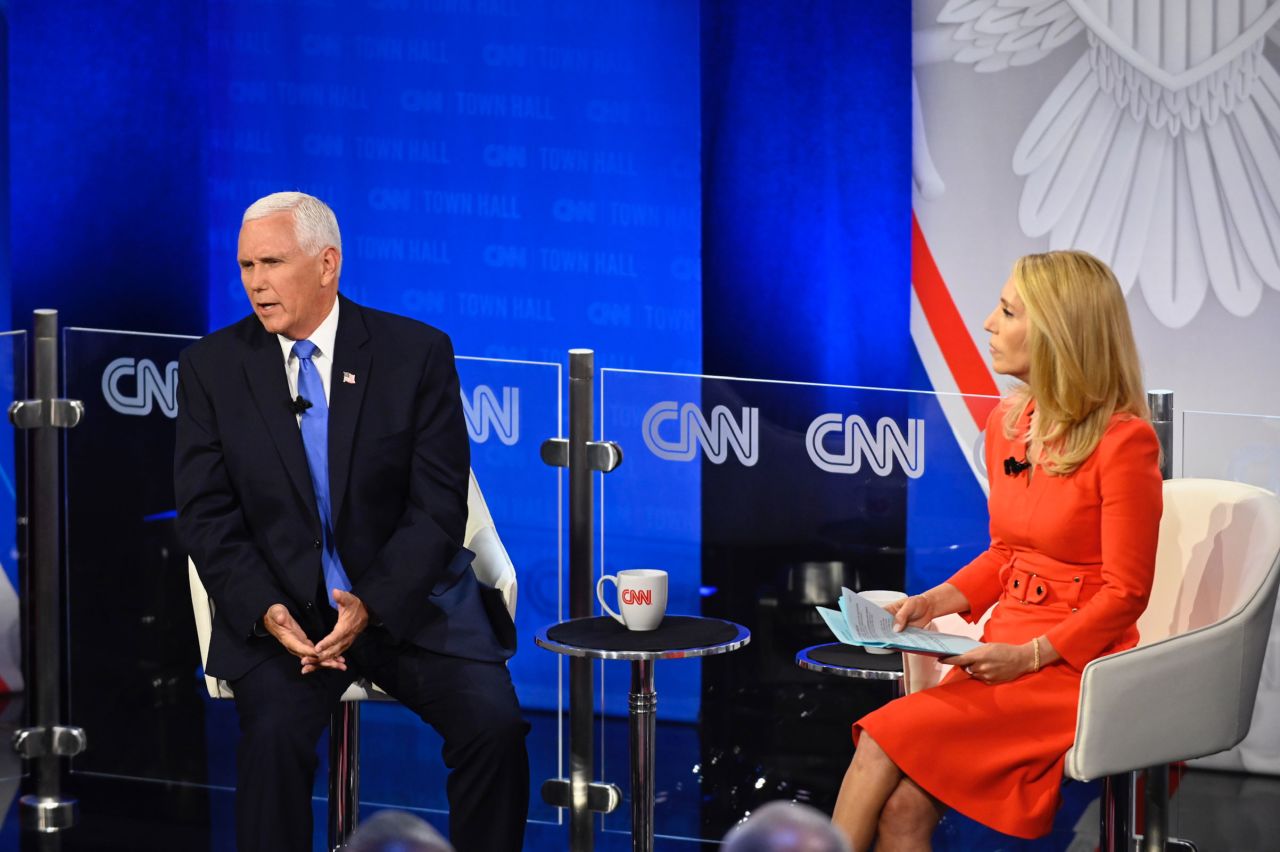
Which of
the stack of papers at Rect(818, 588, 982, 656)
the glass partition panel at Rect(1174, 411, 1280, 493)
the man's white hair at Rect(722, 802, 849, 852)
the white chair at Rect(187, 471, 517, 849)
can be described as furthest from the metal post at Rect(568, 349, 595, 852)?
the man's white hair at Rect(722, 802, 849, 852)

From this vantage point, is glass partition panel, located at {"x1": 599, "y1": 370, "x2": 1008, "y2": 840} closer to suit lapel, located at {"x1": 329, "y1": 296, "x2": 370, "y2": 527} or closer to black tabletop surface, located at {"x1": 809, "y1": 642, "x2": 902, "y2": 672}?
black tabletop surface, located at {"x1": 809, "y1": 642, "x2": 902, "y2": 672}

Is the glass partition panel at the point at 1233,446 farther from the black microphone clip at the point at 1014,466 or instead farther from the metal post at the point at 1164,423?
the black microphone clip at the point at 1014,466

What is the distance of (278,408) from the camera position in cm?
310

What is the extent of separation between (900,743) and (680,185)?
2566 mm

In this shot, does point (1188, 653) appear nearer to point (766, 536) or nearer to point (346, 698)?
point (766, 536)

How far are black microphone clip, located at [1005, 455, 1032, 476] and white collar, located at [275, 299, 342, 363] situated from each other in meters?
1.27

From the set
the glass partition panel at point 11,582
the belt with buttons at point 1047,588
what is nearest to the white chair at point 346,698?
the belt with buttons at point 1047,588

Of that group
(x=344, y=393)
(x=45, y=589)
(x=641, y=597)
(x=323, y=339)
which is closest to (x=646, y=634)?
(x=641, y=597)

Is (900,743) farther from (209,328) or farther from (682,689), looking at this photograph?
(209,328)

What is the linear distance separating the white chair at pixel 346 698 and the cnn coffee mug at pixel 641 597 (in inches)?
8.7

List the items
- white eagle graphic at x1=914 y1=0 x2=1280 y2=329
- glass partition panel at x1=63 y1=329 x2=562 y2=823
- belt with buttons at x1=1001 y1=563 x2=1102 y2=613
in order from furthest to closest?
white eagle graphic at x1=914 y1=0 x2=1280 y2=329 < glass partition panel at x1=63 y1=329 x2=562 y2=823 < belt with buttons at x1=1001 y1=563 x2=1102 y2=613

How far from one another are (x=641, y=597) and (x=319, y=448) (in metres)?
0.66

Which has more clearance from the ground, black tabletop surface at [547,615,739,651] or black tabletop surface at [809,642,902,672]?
black tabletop surface at [547,615,739,651]

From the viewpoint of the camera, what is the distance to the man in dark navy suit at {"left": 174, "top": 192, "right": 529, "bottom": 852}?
2961 mm
